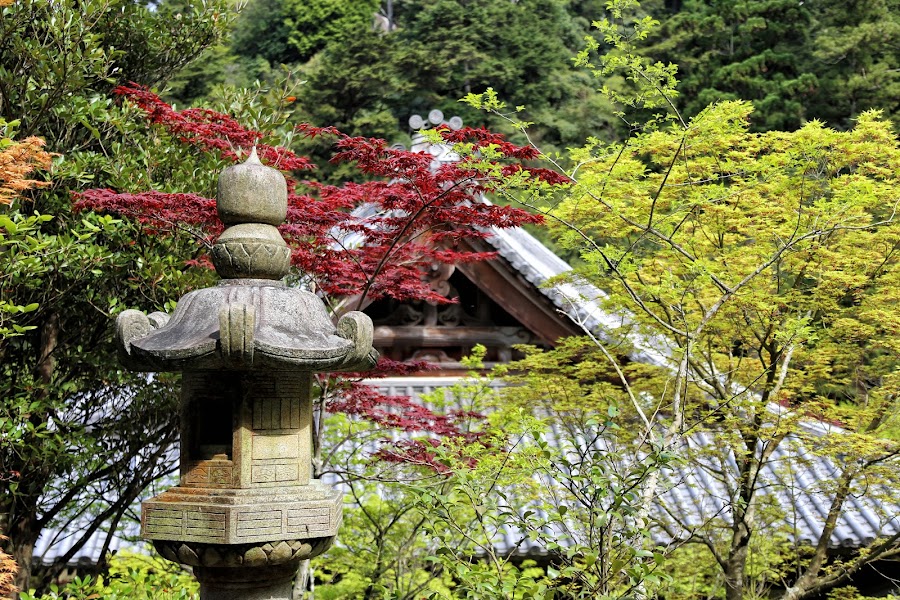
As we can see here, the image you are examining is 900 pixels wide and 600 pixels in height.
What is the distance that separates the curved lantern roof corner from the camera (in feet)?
11.1

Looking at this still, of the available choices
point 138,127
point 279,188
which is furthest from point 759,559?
point 138,127

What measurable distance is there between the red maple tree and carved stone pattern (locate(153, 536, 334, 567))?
2.17m

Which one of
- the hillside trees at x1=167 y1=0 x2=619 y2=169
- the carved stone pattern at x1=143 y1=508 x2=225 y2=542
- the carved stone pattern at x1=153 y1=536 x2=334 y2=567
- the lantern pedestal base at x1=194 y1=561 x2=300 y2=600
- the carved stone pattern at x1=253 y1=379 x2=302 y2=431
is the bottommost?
the lantern pedestal base at x1=194 y1=561 x2=300 y2=600

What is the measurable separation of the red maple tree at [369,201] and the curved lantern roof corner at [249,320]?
148cm

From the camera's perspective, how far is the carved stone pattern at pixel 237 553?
11.7 feet

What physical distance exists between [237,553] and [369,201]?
2.99 meters

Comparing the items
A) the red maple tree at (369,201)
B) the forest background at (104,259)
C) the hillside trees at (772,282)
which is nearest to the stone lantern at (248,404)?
the forest background at (104,259)

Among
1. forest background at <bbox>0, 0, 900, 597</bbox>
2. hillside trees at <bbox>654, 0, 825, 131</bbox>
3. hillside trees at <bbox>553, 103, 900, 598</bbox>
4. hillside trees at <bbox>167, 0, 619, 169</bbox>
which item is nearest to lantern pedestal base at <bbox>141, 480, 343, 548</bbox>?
forest background at <bbox>0, 0, 900, 597</bbox>

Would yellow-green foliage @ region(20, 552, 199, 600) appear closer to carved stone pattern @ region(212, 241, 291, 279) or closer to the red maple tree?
the red maple tree

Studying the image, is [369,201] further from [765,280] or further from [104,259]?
[765,280]

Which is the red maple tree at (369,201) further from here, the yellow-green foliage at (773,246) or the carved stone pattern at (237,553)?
the carved stone pattern at (237,553)

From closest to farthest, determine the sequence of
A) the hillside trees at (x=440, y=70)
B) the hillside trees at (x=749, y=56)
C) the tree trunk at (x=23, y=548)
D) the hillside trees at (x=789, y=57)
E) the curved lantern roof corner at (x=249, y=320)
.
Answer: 1. the curved lantern roof corner at (x=249, y=320)
2. the tree trunk at (x=23, y=548)
3. the hillside trees at (x=789, y=57)
4. the hillside trees at (x=749, y=56)
5. the hillside trees at (x=440, y=70)

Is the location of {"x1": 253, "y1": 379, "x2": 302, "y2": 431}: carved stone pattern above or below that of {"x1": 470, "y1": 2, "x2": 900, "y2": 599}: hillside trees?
below

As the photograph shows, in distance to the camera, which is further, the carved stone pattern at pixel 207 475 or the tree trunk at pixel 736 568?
the tree trunk at pixel 736 568
